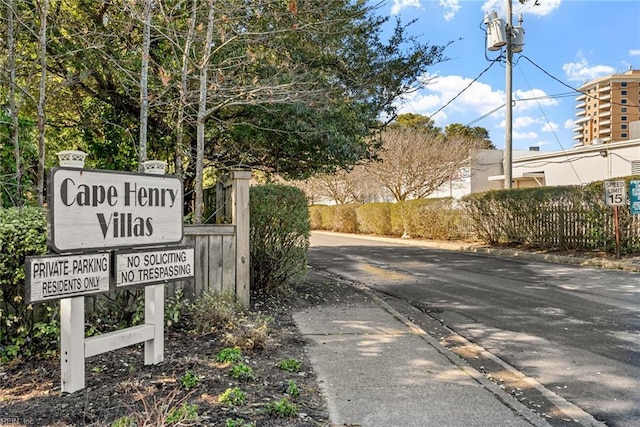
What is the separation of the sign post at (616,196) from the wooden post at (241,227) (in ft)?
33.7

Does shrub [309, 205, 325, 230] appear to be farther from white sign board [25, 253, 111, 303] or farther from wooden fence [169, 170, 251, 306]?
white sign board [25, 253, 111, 303]

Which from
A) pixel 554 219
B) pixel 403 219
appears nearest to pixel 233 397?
pixel 554 219

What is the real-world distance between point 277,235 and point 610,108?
227 ft

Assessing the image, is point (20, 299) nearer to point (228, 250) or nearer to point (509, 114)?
point (228, 250)

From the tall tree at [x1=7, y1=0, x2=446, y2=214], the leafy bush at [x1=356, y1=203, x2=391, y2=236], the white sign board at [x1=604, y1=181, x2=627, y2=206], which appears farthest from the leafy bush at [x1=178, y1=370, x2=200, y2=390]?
the leafy bush at [x1=356, y1=203, x2=391, y2=236]

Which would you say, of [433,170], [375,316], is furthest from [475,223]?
[375,316]

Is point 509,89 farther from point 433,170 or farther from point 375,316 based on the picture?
point 375,316

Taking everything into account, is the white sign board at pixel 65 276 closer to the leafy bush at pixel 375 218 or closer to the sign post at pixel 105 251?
the sign post at pixel 105 251

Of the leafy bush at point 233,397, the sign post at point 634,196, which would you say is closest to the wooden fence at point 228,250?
the leafy bush at point 233,397

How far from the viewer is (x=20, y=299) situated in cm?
382

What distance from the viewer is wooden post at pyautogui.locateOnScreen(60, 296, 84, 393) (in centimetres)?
306

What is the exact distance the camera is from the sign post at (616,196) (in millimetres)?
11977

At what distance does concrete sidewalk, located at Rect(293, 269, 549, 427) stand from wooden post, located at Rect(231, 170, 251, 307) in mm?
768

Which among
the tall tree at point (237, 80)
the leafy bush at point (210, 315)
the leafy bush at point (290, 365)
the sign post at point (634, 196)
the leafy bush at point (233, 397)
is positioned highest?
the tall tree at point (237, 80)
